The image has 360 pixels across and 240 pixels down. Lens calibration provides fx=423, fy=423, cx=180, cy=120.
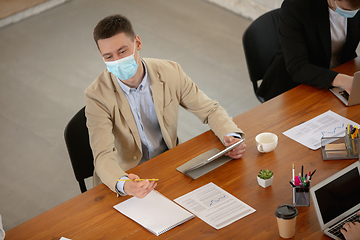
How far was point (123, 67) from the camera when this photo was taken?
2.00 metres

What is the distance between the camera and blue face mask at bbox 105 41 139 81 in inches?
78.3

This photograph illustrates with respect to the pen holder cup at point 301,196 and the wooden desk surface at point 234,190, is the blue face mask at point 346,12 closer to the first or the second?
the wooden desk surface at point 234,190

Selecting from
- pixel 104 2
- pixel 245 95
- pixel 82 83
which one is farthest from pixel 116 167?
pixel 104 2

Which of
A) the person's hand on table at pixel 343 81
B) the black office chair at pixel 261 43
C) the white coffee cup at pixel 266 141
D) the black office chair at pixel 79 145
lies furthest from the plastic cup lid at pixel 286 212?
the black office chair at pixel 261 43

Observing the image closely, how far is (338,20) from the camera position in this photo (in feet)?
8.25

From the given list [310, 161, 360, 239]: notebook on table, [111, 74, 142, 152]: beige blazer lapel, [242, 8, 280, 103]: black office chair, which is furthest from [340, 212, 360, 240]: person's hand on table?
[242, 8, 280, 103]: black office chair

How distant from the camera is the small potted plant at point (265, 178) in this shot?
1.73 m

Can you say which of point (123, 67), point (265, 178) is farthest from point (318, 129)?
point (123, 67)

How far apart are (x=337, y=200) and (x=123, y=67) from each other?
1101 millimetres

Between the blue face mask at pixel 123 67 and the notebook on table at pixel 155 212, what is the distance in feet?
1.88

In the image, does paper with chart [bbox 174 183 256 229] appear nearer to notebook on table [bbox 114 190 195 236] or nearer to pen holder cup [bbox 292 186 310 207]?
notebook on table [bbox 114 190 195 236]

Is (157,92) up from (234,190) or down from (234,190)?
up

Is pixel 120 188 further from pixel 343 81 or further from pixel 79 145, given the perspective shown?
pixel 343 81

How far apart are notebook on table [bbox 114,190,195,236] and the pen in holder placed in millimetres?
404
